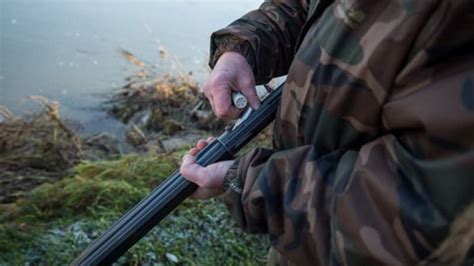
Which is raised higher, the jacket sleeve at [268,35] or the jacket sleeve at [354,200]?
the jacket sleeve at [268,35]

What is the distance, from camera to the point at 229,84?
1439 mm

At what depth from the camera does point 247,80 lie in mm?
1460

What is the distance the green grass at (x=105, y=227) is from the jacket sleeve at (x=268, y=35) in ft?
3.71

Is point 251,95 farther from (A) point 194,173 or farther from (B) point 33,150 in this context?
(B) point 33,150

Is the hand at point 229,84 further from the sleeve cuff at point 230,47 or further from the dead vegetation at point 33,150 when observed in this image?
the dead vegetation at point 33,150

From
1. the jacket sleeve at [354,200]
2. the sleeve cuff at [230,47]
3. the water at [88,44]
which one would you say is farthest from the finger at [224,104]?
the water at [88,44]

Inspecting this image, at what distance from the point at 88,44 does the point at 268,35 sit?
4.41 m

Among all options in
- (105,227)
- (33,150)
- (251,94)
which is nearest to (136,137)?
(33,150)

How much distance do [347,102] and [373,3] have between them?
7.0 inches

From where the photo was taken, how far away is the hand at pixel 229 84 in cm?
141

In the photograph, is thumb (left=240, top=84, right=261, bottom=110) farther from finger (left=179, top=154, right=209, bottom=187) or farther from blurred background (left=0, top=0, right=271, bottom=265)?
blurred background (left=0, top=0, right=271, bottom=265)

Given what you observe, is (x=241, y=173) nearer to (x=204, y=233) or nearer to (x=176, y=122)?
(x=204, y=233)

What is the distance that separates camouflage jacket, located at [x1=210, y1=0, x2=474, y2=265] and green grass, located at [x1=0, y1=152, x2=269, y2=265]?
129cm

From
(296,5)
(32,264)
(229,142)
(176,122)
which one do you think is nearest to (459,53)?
(229,142)
